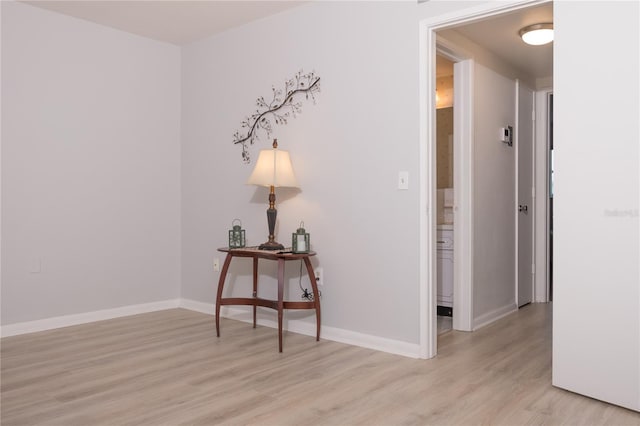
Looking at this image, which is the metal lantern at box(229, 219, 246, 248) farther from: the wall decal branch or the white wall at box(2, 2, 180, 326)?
the white wall at box(2, 2, 180, 326)

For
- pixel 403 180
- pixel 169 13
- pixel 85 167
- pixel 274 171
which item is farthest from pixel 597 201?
pixel 85 167

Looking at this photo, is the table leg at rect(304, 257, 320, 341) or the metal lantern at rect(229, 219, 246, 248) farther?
the metal lantern at rect(229, 219, 246, 248)

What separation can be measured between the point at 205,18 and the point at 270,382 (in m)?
2.80

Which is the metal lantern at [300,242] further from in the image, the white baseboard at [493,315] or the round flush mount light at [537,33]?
the round flush mount light at [537,33]

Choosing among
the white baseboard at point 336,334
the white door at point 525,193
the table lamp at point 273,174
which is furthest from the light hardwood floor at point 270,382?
the white door at point 525,193

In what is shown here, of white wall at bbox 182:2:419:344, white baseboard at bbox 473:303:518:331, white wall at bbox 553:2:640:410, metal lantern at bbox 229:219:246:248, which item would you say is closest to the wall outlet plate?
white wall at bbox 182:2:419:344

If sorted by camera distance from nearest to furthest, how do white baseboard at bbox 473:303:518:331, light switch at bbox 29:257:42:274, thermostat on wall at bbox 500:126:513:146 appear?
light switch at bbox 29:257:42:274
white baseboard at bbox 473:303:518:331
thermostat on wall at bbox 500:126:513:146

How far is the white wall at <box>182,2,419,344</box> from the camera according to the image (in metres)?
3.31

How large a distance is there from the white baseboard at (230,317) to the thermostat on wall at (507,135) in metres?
2.18

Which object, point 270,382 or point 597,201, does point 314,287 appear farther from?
point 597,201

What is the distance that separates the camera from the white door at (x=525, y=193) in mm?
4887

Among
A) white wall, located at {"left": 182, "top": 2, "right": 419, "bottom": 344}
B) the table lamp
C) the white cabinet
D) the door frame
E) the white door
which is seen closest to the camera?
the door frame

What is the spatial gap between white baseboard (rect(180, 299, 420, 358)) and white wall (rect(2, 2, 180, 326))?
0.77m

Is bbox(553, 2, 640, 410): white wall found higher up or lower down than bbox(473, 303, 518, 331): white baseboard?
higher up
